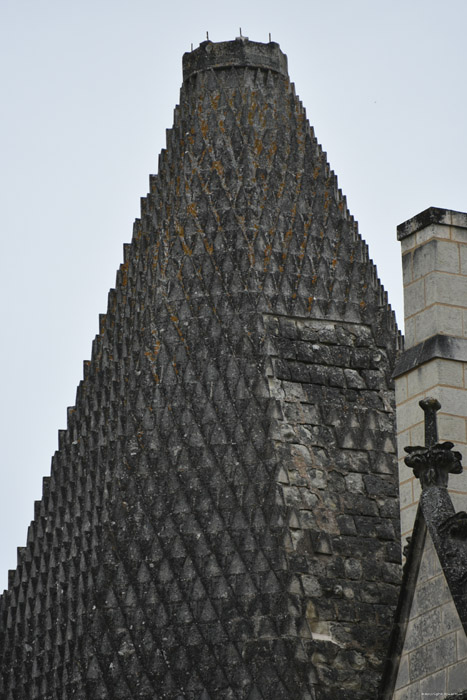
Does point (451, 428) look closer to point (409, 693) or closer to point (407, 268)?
point (407, 268)

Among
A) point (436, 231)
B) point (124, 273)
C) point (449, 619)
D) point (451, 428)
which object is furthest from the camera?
point (124, 273)

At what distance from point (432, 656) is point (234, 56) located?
1139 centimetres

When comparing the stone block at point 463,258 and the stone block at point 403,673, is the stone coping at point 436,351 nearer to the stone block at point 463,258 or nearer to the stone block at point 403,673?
the stone block at point 463,258

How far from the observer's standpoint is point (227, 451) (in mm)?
22828

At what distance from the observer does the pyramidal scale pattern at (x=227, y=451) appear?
21.9 m

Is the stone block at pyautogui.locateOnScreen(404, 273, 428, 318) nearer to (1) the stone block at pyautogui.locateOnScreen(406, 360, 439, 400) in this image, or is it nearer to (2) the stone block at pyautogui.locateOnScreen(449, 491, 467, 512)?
(1) the stone block at pyautogui.locateOnScreen(406, 360, 439, 400)

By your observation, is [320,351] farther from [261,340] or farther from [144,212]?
[144,212]

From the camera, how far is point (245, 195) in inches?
963

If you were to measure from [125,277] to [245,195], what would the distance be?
2.10 m

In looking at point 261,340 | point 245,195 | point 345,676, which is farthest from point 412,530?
point 245,195

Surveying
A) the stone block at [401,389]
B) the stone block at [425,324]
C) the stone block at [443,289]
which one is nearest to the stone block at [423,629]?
the stone block at [401,389]

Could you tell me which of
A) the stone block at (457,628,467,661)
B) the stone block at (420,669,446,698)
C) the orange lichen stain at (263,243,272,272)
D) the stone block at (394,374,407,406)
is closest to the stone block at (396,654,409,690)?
the stone block at (420,669,446,698)

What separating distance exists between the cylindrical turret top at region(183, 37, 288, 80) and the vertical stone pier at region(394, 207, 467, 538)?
6.64 m

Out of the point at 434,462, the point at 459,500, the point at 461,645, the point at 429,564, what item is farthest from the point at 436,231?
the point at 461,645
